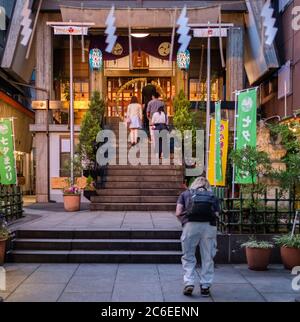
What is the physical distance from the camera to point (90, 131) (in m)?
16.5

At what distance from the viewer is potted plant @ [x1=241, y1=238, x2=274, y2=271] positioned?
30.2 ft

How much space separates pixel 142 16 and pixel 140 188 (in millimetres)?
7318

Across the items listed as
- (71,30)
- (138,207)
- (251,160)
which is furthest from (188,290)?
(71,30)

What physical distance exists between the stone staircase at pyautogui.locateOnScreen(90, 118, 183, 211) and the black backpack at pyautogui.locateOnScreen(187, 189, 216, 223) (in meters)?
7.15

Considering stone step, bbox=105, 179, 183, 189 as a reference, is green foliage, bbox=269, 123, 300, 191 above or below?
above

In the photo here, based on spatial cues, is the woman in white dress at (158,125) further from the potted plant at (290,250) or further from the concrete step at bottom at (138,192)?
the potted plant at (290,250)

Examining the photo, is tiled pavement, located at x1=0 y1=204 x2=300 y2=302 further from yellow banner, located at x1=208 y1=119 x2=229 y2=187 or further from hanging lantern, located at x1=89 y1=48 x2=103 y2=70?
hanging lantern, located at x1=89 y1=48 x2=103 y2=70

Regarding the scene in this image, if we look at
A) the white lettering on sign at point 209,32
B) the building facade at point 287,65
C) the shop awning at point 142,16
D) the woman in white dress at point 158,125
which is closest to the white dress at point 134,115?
the woman in white dress at point 158,125

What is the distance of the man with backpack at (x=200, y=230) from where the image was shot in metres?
7.44

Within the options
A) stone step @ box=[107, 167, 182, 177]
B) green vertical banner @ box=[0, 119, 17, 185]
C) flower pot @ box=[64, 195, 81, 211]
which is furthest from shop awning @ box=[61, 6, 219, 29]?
flower pot @ box=[64, 195, 81, 211]

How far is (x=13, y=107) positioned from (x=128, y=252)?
16.4 m

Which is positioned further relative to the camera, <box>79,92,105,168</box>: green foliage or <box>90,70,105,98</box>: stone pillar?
<box>90,70,105,98</box>: stone pillar

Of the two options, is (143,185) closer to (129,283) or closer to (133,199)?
(133,199)

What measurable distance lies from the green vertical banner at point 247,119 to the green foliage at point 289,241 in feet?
8.72
